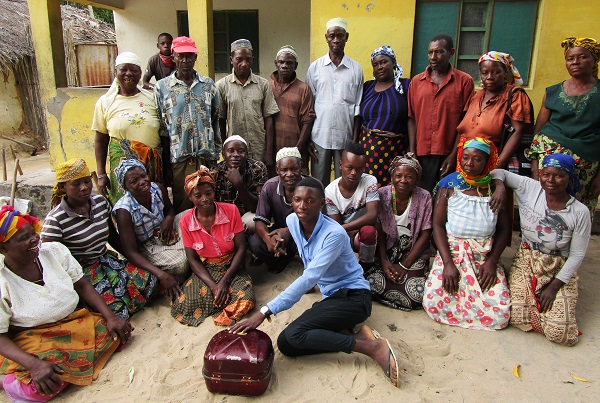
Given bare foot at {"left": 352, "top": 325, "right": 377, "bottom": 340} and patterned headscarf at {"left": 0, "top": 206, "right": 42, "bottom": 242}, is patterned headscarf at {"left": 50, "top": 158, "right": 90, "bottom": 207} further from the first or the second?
bare foot at {"left": 352, "top": 325, "right": 377, "bottom": 340}

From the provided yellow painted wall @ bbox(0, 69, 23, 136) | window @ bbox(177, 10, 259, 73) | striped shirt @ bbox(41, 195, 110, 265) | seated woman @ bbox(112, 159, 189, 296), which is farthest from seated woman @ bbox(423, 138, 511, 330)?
yellow painted wall @ bbox(0, 69, 23, 136)

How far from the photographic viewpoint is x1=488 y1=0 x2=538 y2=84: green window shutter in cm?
505

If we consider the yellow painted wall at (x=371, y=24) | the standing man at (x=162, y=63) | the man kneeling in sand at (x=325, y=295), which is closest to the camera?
the man kneeling in sand at (x=325, y=295)

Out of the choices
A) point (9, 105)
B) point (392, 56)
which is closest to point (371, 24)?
point (392, 56)

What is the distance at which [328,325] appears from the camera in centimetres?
289

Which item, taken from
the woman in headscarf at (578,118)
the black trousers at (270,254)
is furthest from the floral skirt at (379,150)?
the woman in headscarf at (578,118)

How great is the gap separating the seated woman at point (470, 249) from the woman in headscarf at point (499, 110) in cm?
37

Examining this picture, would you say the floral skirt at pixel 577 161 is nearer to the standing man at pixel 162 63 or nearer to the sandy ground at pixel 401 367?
the sandy ground at pixel 401 367

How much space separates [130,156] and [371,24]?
3.30 meters

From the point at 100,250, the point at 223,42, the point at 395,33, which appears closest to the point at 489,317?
the point at 100,250

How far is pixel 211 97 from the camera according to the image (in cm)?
409

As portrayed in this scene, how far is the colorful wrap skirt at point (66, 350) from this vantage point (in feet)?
8.34

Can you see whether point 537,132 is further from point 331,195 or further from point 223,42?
point 223,42

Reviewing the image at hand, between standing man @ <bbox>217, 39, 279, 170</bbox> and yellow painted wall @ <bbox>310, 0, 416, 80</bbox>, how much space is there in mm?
1566
